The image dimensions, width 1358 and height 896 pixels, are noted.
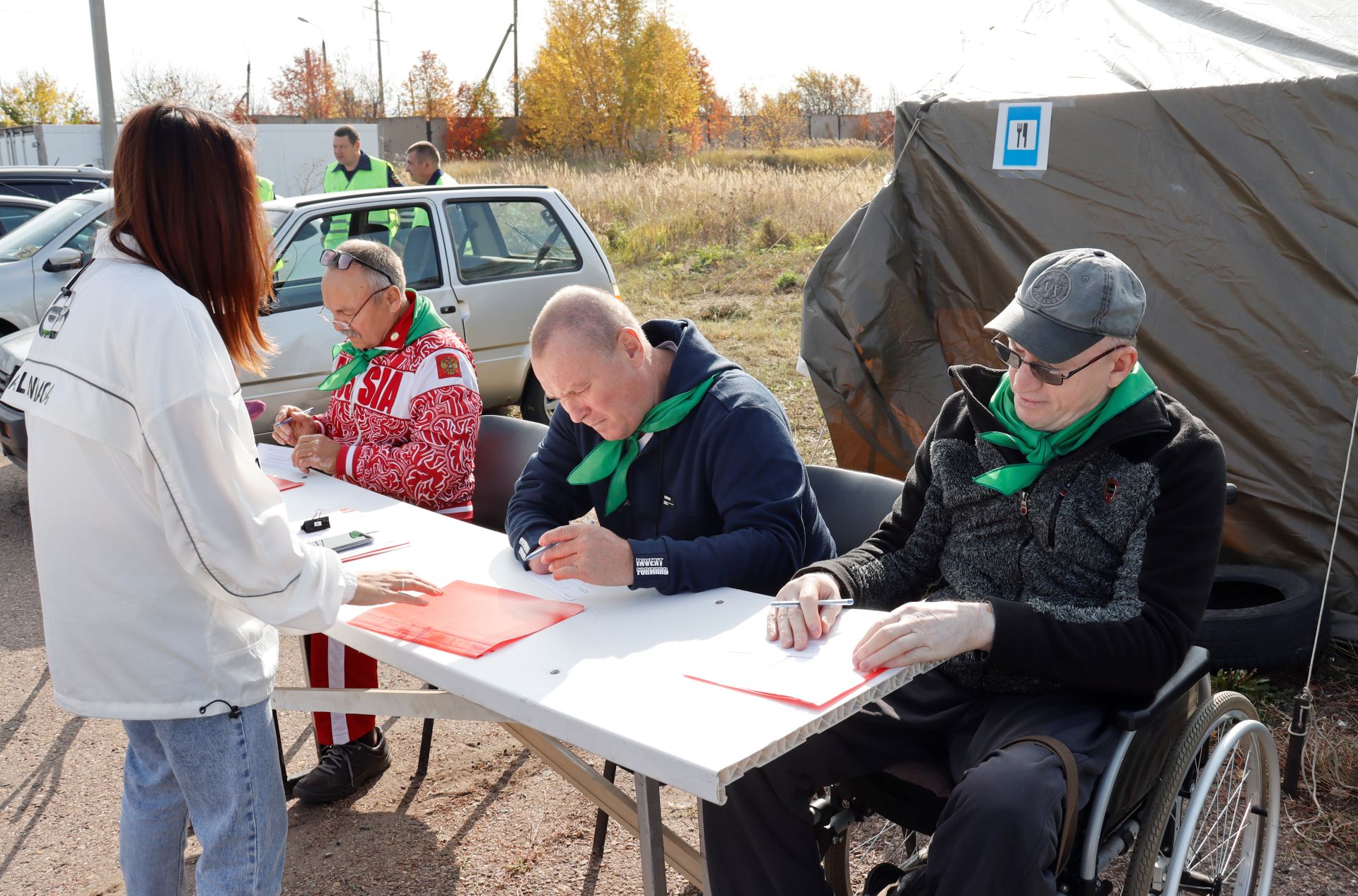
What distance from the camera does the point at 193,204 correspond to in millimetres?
1815

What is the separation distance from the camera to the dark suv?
29.2 ft

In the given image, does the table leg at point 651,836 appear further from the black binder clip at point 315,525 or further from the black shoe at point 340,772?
the black shoe at point 340,772

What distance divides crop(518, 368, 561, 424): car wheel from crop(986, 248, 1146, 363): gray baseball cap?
16.8ft

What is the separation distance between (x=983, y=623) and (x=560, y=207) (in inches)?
229

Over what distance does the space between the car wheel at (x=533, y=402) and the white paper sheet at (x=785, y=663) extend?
17.0 ft

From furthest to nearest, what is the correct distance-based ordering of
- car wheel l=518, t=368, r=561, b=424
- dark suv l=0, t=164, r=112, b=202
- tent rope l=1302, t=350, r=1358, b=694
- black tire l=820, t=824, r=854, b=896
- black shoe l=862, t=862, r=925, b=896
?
dark suv l=0, t=164, r=112, b=202
car wheel l=518, t=368, r=561, b=424
tent rope l=1302, t=350, r=1358, b=694
black tire l=820, t=824, r=854, b=896
black shoe l=862, t=862, r=925, b=896

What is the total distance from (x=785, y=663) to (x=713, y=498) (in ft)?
2.30

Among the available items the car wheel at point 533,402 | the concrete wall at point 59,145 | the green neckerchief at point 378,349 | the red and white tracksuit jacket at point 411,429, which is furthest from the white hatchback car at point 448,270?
the concrete wall at point 59,145

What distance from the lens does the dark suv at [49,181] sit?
8.91 m

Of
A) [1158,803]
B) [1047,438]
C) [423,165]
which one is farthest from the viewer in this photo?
[423,165]

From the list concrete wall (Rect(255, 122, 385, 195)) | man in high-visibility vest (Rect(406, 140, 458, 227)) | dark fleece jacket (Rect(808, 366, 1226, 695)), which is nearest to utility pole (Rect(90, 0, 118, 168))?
man in high-visibility vest (Rect(406, 140, 458, 227))

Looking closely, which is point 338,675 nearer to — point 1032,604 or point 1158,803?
point 1032,604

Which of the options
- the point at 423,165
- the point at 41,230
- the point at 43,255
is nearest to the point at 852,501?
the point at 43,255

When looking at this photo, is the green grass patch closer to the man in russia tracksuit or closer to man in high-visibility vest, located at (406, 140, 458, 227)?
man in high-visibility vest, located at (406, 140, 458, 227)
